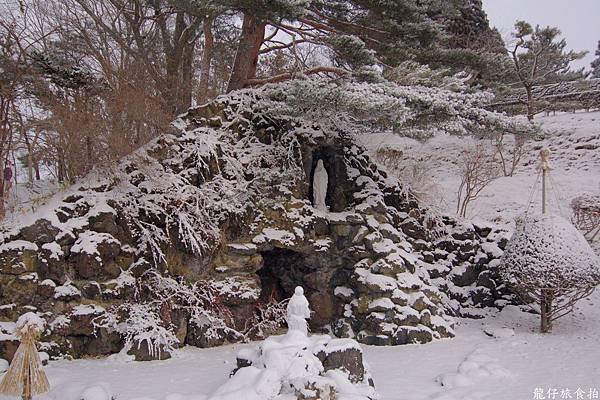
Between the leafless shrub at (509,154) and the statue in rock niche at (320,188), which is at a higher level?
the leafless shrub at (509,154)

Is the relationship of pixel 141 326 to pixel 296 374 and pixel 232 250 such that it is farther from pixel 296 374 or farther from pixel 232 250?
pixel 296 374

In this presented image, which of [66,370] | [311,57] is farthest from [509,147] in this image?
[66,370]

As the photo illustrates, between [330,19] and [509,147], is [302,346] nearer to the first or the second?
[330,19]

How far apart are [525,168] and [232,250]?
13.5 meters

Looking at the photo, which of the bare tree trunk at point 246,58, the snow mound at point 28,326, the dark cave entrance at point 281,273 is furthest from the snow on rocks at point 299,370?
the bare tree trunk at point 246,58

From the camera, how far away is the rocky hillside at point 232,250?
653cm

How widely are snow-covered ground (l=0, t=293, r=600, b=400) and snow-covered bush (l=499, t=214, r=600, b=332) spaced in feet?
2.50

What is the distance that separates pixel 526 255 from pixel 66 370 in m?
7.32

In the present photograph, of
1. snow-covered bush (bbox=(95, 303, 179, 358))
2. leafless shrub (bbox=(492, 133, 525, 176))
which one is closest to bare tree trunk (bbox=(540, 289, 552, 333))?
snow-covered bush (bbox=(95, 303, 179, 358))

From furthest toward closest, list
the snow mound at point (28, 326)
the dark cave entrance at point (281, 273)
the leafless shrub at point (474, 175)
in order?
the leafless shrub at point (474, 175) → the dark cave entrance at point (281, 273) → the snow mound at point (28, 326)

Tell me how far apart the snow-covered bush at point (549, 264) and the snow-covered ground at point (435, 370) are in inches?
30.0

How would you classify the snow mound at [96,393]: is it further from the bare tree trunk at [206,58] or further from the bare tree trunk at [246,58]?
the bare tree trunk at [206,58]

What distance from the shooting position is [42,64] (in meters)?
7.69

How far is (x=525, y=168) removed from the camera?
1691 cm
